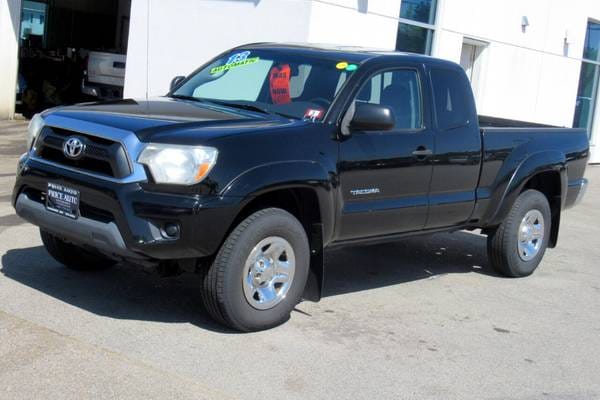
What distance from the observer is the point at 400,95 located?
638 centimetres

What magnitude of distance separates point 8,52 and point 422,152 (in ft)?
36.2

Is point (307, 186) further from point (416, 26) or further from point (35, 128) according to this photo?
point (416, 26)

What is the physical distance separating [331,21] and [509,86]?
5501 mm

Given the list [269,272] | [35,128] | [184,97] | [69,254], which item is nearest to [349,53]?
[184,97]

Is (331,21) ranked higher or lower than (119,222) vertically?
higher

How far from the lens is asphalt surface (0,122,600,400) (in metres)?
4.48

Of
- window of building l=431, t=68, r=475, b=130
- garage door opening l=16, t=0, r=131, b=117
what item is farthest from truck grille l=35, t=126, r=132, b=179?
garage door opening l=16, t=0, r=131, b=117

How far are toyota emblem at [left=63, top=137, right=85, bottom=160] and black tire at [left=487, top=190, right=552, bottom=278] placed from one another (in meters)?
3.91

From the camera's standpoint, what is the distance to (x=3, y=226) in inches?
297

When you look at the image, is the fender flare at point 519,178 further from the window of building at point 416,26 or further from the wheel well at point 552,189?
the window of building at point 416,26

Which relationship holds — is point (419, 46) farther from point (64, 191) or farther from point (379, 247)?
→ point (64, 191)

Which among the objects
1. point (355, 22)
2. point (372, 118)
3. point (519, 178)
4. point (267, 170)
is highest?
point (355, 22)

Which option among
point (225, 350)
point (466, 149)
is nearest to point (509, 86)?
point (466, 149)

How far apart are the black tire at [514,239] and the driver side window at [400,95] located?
1601 millimetres
